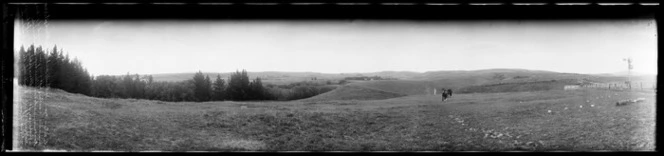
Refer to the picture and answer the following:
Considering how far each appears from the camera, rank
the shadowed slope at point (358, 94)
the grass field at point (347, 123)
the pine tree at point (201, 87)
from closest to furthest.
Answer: the grass field at point (347, 123) → the pine tree at point (201, 87) → the shadowed slope at point (358, 94)

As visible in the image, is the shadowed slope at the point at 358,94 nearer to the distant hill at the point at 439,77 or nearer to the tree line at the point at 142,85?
the distant hill at the point at 439,77

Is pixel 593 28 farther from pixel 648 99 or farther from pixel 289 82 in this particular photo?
pixel 289 82

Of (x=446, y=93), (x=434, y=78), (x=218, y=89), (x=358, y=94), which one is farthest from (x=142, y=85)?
(x=446, y=93)

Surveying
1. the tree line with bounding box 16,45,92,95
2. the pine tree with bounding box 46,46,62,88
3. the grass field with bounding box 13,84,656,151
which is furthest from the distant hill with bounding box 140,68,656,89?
the pine tree with bounding box 46,46,62,88

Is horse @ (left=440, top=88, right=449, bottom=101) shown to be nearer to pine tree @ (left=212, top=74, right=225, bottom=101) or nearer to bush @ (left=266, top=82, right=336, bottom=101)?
bush @ (left=266, top=82, right=336, bottom=101)

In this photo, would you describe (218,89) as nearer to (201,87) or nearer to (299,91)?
(201,87)

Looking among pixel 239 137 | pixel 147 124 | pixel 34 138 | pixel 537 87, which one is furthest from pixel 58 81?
pixel 537 87

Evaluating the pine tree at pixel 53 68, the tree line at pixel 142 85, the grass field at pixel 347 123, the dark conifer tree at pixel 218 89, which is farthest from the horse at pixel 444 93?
the pine tree at pixel 53 68
